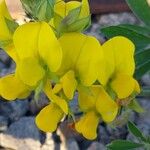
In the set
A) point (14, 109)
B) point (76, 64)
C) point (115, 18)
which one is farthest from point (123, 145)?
point (115, 18)

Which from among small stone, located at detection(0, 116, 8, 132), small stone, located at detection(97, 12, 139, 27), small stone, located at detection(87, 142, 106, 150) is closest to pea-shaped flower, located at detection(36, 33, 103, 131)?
small stone, located at detection(87, 142, 106, 150)

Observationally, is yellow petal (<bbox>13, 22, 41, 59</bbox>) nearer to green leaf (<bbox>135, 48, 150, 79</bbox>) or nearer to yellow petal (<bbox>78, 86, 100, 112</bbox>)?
yellow petal (<bbox>78, 86, 100, 112</bbox>)

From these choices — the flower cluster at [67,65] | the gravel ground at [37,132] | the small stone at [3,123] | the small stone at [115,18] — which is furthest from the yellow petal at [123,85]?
the small stone at [115,18]

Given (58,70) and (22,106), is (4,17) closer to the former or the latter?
(58,70)

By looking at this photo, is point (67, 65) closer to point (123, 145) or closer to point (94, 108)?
point (94, 108)

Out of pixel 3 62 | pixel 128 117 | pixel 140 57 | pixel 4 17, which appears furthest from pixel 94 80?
pixel 3 62

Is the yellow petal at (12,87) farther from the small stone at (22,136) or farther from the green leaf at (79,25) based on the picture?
the small stone at (22,136)
